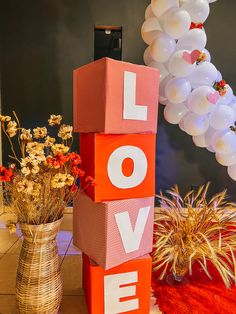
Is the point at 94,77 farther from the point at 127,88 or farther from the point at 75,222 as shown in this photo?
the point at 75,222

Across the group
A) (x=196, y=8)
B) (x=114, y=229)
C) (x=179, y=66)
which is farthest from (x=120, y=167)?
(x=196, y=8)

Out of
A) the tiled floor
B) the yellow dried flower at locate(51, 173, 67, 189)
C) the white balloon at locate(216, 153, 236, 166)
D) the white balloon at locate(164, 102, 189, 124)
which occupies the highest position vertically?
the white balloon at locate(164, 102, 189, 124)

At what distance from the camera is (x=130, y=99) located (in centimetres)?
109

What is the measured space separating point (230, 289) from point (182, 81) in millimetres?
1414

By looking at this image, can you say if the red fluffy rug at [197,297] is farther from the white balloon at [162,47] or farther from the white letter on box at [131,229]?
the white balloon at [162,47]

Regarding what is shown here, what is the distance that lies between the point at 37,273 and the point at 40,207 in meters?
0.31

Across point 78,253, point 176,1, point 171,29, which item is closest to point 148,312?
point 78,253

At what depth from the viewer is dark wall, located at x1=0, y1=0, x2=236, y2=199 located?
2539 mm

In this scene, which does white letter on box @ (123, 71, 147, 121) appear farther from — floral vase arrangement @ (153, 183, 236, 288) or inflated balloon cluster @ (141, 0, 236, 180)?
inflated balloon cluster @ (141, 0, 236, 180)

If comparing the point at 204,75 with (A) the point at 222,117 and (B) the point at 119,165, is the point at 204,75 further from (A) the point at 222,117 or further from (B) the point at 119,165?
(B) the point at 119,165

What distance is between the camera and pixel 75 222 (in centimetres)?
137

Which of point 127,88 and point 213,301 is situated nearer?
point 127,88

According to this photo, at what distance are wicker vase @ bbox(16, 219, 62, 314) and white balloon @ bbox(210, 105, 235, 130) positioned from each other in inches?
55.0

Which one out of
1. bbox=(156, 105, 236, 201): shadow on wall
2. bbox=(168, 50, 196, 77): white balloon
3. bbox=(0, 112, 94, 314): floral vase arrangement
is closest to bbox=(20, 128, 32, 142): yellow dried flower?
bbox=(0, 112, 94, 314): floral vase arrangement
